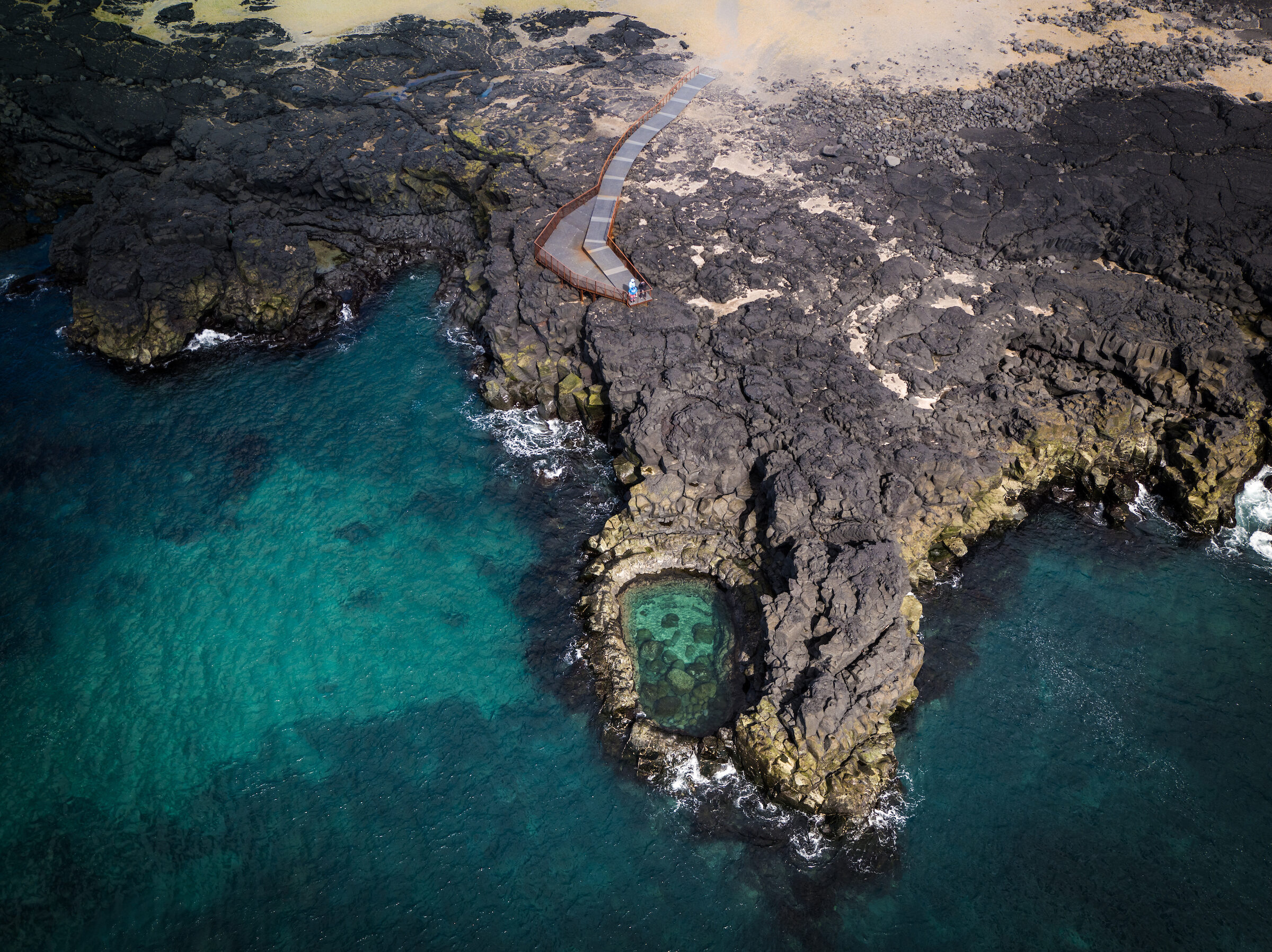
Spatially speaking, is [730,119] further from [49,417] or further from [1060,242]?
[49,417]

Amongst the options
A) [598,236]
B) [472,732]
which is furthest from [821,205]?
[472,732]

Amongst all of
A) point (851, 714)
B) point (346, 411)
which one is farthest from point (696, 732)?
point (346, 411)

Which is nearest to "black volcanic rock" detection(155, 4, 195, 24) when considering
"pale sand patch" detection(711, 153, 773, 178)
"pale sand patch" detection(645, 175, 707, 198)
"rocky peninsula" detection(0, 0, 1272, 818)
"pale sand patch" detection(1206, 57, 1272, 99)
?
"rocky peninsula" detection(0, 0, 1272, 818)

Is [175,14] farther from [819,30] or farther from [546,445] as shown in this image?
[546,445]

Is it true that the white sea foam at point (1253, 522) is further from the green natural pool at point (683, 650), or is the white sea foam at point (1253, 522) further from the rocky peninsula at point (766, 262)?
the green natural pool at point (683, 650)

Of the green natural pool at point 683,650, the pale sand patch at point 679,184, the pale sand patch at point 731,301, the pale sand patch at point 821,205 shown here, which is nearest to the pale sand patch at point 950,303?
the pale sand patch at point 731,301
